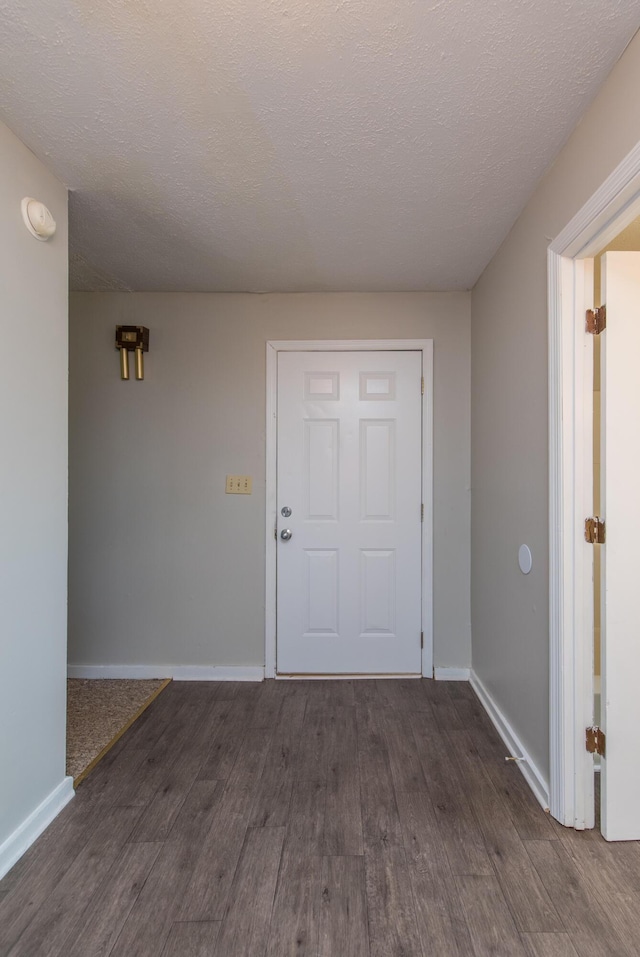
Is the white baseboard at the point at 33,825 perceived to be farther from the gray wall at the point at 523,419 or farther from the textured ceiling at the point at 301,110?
the textured ceiling at the point at 301,110

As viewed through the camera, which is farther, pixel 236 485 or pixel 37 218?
pixel 236 485

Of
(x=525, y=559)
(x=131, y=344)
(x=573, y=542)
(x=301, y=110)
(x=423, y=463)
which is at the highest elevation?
(x=301, y=110)

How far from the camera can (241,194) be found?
201 centimetres

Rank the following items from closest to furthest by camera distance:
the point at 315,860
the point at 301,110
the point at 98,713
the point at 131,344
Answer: the point at 301,110 → the point at 315,860 → the point at 98,713 → the point at 131,344

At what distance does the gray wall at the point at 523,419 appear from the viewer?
59.6 inches

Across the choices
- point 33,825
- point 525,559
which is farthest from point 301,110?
point 33,825

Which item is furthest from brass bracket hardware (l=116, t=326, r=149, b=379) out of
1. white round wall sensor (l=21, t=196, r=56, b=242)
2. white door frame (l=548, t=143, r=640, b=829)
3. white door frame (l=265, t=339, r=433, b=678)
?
white door frame (l=548, t=143, r=640, b=829)

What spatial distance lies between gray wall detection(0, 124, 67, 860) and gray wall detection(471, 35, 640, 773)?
5.86 ft

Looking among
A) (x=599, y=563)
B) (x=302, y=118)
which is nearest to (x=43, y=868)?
(x=599, y=563)

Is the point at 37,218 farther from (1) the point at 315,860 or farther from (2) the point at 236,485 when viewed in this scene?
(1) the point at 315,860

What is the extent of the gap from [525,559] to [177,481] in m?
2.01

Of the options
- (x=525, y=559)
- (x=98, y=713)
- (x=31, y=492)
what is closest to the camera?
(x=31, y=492)

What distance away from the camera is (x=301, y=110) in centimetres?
153

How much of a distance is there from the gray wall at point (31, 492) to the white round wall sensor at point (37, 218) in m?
0.03
